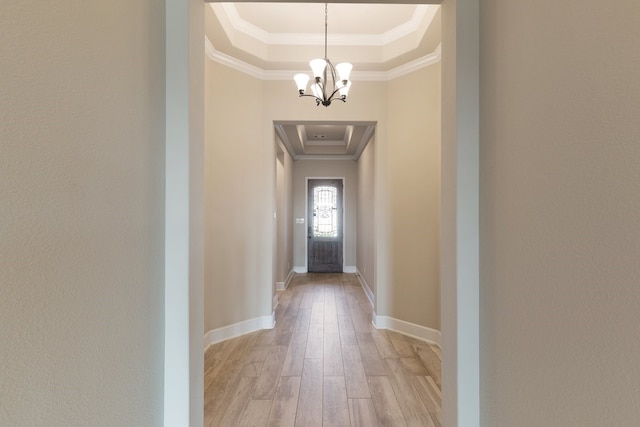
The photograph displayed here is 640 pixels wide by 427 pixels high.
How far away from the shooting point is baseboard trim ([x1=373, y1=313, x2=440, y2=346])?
318 centimetres

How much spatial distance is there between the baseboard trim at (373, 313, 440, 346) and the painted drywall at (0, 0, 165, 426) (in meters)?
2.69

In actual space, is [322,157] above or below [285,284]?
above

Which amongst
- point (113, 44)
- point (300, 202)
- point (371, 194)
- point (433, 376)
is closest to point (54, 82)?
point (113, 44)

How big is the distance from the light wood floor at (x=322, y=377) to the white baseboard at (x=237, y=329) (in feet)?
0.24

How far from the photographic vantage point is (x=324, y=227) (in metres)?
7.41

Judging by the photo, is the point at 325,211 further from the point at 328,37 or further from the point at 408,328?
the point at 328,37

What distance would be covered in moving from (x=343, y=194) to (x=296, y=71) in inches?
159

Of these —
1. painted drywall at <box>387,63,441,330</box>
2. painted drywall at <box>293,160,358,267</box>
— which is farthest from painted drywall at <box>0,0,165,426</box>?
painted drywall at <box>293,160,358,267</box>

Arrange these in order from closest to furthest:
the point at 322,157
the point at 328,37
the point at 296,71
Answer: the point at 328,37 → the point at 296,71 → the point at 322,157

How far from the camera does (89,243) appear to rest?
859 millimetres

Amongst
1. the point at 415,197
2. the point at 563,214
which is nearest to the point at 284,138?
the point at 415,197

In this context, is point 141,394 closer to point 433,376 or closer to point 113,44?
point 113,44

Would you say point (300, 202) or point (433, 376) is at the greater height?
point (300, 202)

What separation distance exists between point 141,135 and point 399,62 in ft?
9.65
